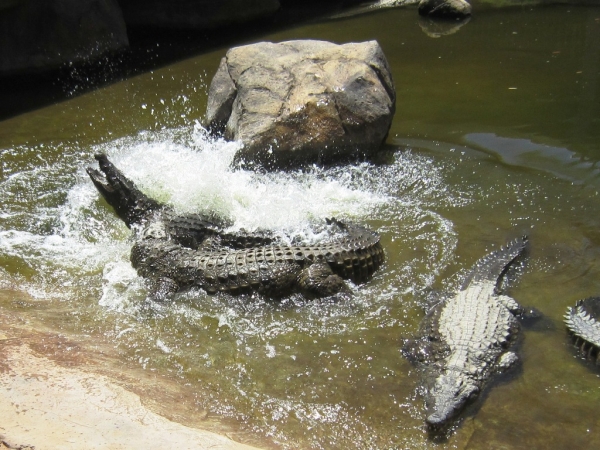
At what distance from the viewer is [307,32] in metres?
12.0

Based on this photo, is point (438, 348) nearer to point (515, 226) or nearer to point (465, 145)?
point (515, 226)

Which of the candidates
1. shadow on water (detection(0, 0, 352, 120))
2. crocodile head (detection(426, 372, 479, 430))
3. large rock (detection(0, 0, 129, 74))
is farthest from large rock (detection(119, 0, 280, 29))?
crocodile head (detection(426, 372, 479, 430))

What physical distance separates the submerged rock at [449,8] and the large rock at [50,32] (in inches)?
270

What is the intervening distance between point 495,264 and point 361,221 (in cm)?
142

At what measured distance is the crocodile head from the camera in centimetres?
327

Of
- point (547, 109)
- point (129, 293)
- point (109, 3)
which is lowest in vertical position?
point (547, 109)

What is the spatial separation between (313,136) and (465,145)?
1.86 m

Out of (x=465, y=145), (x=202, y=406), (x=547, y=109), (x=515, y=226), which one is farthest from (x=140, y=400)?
(x=547, y=109)

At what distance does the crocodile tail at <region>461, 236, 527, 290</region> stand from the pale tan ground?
2.36 meters

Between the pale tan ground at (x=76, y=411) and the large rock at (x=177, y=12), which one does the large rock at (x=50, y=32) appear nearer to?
the large rock at (x=177, y=12)

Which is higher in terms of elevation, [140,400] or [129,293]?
[140,400]

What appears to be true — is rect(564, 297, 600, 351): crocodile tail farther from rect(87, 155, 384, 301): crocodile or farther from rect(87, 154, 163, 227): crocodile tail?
rect(87, 154, 163, 227): crocodile tail

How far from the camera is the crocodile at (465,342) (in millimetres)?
3459

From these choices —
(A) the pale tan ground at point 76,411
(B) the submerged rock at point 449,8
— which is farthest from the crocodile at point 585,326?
(B) the submerged rock at point 449,8
